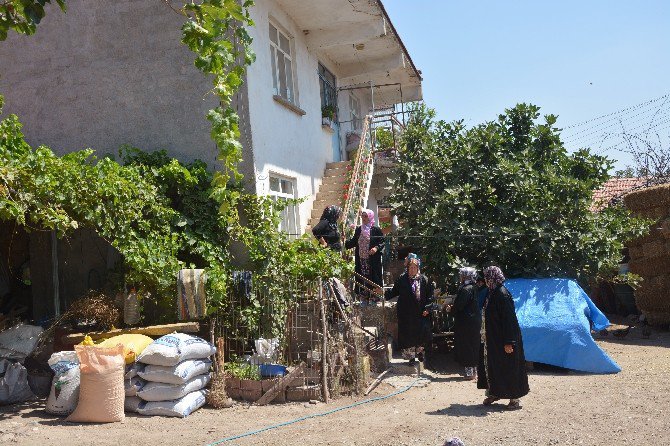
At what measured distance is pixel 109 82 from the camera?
1095 centimetres

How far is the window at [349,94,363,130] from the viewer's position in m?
18.3

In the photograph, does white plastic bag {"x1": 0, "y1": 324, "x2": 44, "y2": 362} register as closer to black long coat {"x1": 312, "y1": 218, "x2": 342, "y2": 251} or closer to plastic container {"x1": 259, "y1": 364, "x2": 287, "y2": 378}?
plastic container {"x1": 259, "y1": 364, "x2": 287, "y2": 378}

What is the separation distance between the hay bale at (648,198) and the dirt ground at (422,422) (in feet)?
18.3

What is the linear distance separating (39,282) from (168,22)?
4613 millimetres

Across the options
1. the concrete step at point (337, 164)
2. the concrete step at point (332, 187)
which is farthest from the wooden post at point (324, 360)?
the concrete step at point (337, 164)

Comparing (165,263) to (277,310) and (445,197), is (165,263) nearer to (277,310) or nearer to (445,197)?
(277,310)

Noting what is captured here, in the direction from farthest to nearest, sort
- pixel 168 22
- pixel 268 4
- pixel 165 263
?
pixel 268 4 < pixel 168 22 < pixel 165 263

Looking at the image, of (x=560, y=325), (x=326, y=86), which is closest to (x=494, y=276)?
(x=560, y=325)

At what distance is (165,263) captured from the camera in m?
8.72

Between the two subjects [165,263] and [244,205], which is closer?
[165,263]

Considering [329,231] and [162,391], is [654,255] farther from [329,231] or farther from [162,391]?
[162,391]

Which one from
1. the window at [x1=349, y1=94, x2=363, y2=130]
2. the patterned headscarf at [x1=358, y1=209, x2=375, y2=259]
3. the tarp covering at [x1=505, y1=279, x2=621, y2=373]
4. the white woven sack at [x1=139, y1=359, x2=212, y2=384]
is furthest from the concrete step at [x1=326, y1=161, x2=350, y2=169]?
the white woven sack at [x1=139, y1=359, x2=212, y2=384]

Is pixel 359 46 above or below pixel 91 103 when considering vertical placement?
above

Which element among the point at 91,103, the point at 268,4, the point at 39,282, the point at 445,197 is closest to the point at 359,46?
the point at 268,4
